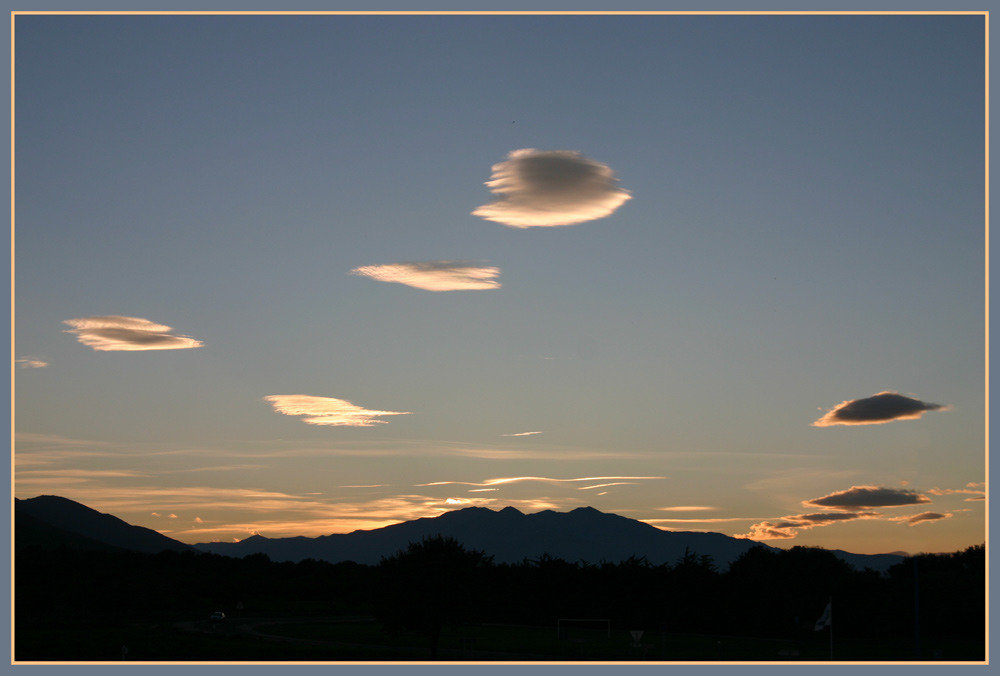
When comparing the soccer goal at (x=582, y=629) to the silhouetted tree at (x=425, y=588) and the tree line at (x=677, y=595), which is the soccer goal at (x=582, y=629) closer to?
the tree line at (x=677, y=595)

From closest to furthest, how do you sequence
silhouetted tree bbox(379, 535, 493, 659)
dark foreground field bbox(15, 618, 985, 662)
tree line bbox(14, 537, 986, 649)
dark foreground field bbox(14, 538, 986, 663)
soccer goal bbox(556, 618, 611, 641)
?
silhouetted tree bbox(379, 535, 493, 659) < dark foreground field bbox(14, 538, 986, 663) < dark foreground field bbox(15, 618, 985, 662) < soccer goal bbox(556, 618, 611, 641) < tree line bbox(14, 537, 986, 649)

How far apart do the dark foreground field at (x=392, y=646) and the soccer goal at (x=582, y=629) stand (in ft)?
2.16

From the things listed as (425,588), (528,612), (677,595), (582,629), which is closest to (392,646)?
(425,588)

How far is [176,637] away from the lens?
69438 mm

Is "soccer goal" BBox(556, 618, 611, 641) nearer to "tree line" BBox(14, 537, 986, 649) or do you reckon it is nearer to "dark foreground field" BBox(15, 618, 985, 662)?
"dark foreground field" BBox(15, 618, 985, 662)

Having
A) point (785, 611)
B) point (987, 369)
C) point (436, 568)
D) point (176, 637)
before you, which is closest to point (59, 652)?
point (176, 637)

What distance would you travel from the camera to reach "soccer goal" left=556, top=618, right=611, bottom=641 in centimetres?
8544

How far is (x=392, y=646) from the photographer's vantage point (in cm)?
6631

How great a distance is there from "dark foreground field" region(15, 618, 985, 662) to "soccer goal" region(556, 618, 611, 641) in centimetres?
66

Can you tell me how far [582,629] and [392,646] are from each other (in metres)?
38.3

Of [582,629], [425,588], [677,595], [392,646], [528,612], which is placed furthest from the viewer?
[528,612]

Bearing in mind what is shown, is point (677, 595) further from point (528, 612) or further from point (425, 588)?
point (425, 588)

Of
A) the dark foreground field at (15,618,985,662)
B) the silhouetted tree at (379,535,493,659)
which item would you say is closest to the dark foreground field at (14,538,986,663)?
the silhouetted tree at (379,535,493,659)

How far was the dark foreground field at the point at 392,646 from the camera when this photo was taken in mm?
55625
